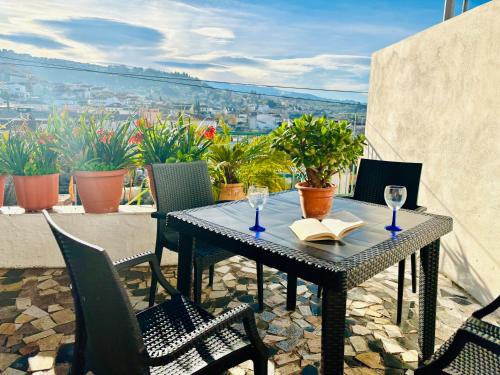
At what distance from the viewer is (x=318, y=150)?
5.69 ft

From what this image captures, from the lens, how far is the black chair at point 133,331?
1031 millimetres

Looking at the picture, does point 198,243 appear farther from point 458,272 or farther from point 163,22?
point 163,22

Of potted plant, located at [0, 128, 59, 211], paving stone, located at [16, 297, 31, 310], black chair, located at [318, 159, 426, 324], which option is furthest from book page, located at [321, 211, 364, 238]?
potted plant, located at [0, 128, 59, 211]

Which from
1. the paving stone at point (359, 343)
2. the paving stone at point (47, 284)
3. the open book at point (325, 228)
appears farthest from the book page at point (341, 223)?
the paving stone at point (47, 284)

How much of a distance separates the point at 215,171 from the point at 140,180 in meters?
0.76

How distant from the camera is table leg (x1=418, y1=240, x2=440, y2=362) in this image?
1.88 metres

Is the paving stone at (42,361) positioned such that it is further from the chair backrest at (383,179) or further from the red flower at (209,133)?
the chair backrest at (383,179)

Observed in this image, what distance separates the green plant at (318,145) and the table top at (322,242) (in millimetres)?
303

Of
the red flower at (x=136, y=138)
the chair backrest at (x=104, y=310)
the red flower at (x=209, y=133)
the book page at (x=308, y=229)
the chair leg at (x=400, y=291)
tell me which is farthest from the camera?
the red flower at (x=209, y=133)

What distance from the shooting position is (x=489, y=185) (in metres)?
2.62

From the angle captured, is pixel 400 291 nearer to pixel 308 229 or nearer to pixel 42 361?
pixel 308 229

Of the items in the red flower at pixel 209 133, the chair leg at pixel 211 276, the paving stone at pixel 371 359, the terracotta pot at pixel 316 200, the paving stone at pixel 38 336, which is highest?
the red flower at pixel 209 133

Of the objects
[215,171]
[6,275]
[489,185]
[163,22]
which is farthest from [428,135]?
[163,22]

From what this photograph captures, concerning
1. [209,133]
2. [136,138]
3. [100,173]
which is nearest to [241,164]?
[209,133]
